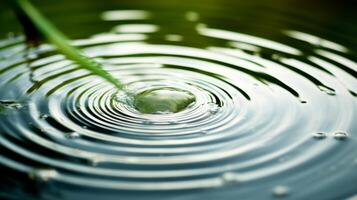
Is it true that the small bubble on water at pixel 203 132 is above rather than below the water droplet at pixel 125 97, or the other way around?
below

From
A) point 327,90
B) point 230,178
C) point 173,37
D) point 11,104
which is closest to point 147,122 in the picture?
point 230,178

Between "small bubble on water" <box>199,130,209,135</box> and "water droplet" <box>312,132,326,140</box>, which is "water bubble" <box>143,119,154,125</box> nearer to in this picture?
"small bubble on water" <box>199,130,209,135</box>

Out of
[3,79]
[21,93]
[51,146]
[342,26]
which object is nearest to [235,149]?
[51,146]

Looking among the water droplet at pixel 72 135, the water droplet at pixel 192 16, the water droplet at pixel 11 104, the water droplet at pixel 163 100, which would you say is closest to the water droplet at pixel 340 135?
the water droplet at pixel 163 100

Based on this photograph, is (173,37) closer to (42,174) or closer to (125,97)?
(125,97)

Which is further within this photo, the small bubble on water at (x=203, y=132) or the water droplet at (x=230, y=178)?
the small bubble on water at (x=203, y=132)

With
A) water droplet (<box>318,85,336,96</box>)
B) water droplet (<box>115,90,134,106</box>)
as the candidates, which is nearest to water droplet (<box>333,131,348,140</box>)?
water droplet (<box>318,85,336,96</box>)

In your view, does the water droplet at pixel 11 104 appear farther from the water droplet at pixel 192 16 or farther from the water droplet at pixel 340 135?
the water droplet at pixel 192 16
